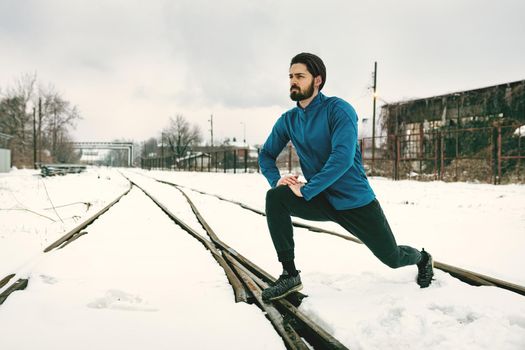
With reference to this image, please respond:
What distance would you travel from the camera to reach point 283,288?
7.89ft

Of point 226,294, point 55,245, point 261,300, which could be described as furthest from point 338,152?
point 55,245

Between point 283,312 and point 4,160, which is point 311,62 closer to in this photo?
point 283,312

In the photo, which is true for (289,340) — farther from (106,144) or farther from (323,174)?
(106,144)

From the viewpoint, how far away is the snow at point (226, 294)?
1.86 meters

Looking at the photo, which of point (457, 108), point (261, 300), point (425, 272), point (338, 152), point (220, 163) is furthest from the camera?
point (220, 163)

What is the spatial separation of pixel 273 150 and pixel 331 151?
696mm

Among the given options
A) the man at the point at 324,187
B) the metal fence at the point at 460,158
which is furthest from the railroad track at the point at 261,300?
the metal fence at the point at 460,158

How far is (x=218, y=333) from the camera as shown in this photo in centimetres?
194

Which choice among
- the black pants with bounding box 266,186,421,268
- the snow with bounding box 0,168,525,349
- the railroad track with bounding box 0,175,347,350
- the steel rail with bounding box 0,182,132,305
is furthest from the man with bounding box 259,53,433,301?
the steel rail with bounding box 0,182,132,305

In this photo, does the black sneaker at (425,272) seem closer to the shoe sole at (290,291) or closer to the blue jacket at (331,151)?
the blue jacket at (331,151)

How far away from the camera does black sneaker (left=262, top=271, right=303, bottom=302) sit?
237 cm

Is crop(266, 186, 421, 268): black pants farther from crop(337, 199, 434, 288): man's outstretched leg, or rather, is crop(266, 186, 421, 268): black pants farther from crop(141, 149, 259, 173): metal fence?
crop(141, 149, 259, 173): metal fence

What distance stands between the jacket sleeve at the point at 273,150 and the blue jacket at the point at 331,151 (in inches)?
6.5

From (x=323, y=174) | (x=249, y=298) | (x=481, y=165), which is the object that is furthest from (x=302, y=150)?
(x=481, y=165)
